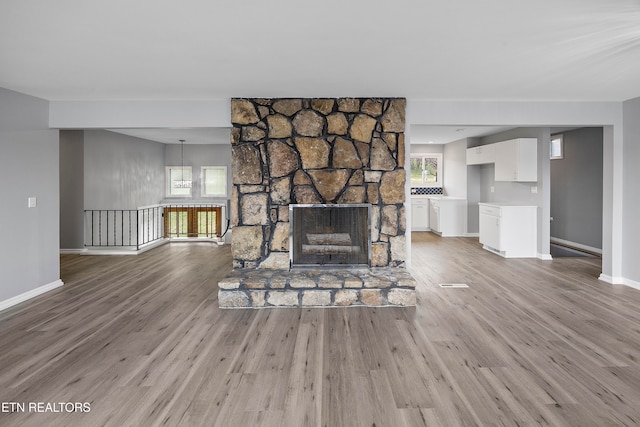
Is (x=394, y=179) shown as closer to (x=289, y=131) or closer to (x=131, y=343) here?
(x=289, y=131)

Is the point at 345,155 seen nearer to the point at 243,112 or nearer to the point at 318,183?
the point at 318,183

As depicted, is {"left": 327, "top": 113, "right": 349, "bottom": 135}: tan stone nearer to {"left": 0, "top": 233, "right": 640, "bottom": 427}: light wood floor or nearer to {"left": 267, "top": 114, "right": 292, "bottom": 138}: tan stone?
{"left": 267, "top": 114, "right": 292, "bottom": 138}: tan stone

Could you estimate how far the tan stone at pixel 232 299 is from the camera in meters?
4.05

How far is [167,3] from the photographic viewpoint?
2.24 meters

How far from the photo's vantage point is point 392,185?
4695 millimetres

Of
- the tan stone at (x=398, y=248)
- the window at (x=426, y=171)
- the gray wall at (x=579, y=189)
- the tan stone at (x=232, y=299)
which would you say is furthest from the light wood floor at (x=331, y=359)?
the window at (x=426, y=171)

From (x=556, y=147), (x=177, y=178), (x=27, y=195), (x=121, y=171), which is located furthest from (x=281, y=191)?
(x=177, y=178)

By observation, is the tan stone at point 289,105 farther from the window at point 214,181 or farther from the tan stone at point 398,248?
the window at point 214,181

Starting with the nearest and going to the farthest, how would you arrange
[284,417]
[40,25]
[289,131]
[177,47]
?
[284,417]
[40,25]
[177,47]
[289,131]

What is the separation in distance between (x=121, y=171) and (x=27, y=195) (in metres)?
4.69

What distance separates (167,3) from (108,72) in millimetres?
1726

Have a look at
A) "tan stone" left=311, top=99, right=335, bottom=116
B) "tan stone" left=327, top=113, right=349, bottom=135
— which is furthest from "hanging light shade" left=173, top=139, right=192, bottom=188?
"tan stone" left=327, top=113, right=349, bottom=135

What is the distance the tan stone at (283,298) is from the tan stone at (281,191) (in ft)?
3.75

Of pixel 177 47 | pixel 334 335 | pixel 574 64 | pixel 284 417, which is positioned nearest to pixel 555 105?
pixel 574 64
